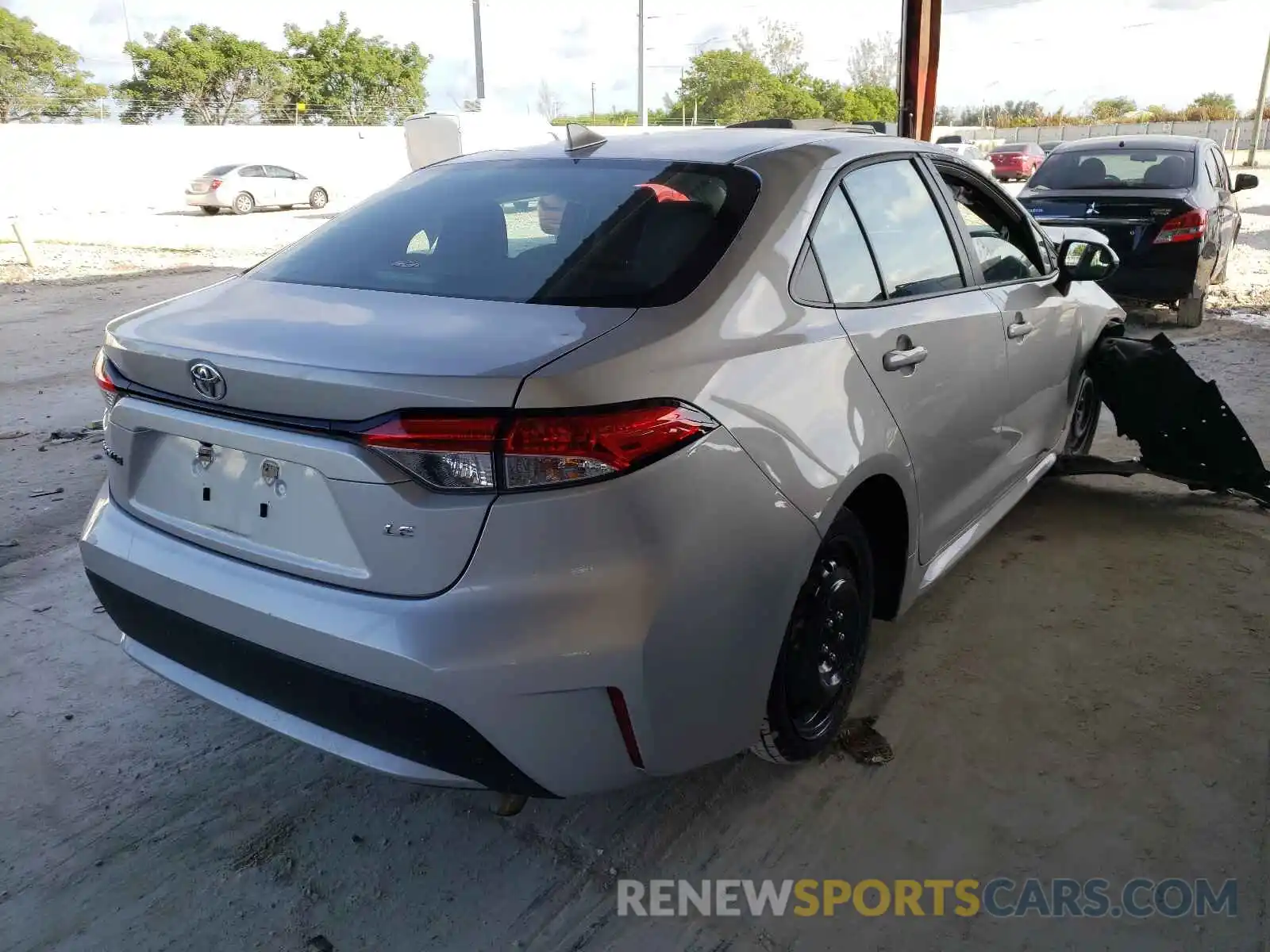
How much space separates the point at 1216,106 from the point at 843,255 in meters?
74.5

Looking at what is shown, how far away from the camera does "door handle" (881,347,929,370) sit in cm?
250

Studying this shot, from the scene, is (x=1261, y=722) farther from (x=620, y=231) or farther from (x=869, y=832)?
(x=620, y=231)

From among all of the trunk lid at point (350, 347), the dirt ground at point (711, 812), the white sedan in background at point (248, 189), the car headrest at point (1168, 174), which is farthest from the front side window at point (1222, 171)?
the white sedan in background at point (248, 189)

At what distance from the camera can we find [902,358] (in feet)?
8.45

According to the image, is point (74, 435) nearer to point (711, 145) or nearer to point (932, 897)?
point (711, 145)

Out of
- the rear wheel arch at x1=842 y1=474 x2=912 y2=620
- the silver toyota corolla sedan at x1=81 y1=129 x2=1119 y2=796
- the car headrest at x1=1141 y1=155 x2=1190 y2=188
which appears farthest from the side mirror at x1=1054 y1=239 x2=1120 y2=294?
the car headrest at x1=1141 y1=155 x2=1190 y2=188

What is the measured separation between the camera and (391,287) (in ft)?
7.50

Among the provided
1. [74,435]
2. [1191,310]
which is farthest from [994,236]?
[1191,310]

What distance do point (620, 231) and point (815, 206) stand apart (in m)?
0.53

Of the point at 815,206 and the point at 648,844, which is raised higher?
the point at 815,206

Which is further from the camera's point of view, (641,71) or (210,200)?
(641,71)

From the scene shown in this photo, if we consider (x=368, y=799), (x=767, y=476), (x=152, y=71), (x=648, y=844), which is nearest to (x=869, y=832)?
(x=648, y=844)

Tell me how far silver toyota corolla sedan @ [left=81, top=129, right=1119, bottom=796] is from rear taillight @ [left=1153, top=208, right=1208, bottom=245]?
21.4 feet

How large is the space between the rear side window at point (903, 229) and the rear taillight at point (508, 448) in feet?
4.13
